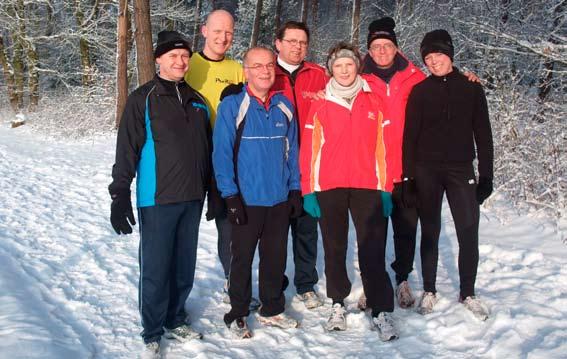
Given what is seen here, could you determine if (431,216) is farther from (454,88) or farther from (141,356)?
(141,356)

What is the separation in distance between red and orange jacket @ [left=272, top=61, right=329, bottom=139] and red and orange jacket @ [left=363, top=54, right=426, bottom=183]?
1.74ft

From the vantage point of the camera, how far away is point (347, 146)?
3.43m

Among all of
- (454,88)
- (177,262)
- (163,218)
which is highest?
(454,88)

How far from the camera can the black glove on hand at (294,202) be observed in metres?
3.57

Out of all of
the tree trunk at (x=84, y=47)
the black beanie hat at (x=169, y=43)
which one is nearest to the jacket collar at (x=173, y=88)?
the black beanie hat at (x=169, y=43)

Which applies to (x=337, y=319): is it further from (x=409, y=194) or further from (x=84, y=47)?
(x=84, y=47)

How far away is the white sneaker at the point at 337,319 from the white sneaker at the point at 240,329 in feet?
2.07

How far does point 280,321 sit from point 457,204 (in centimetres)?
169

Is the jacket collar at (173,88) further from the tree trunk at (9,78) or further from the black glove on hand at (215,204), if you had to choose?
the tree trunk at (9,78)

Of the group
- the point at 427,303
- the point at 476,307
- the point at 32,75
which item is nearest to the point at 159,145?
the point at 427,303

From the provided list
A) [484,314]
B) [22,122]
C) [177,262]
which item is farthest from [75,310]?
[22,122]

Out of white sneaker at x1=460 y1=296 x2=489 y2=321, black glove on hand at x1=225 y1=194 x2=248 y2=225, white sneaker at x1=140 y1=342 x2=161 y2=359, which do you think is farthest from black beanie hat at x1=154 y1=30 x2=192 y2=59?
white sneaker at x1=460 y1=296 x2=489 y2=321

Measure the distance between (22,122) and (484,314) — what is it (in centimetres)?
1876

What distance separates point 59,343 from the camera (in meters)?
3.11
